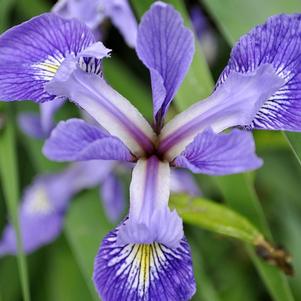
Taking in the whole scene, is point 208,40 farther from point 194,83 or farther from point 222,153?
point 222,153

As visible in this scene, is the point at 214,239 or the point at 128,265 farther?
the point at 214,239

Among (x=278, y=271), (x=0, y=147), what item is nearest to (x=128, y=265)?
(x=278, y=271)

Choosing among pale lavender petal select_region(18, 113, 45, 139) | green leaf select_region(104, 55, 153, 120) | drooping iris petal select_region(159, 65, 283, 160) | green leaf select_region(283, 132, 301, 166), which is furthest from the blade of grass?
green leaf select_region(283, 132, 301, 166)

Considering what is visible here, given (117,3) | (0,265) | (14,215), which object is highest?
(117,3)

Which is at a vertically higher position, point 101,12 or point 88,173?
point 101,12

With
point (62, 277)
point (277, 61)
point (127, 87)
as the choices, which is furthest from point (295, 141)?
point (62, 277)

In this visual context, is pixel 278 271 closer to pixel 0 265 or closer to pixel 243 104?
pixel 243 104
